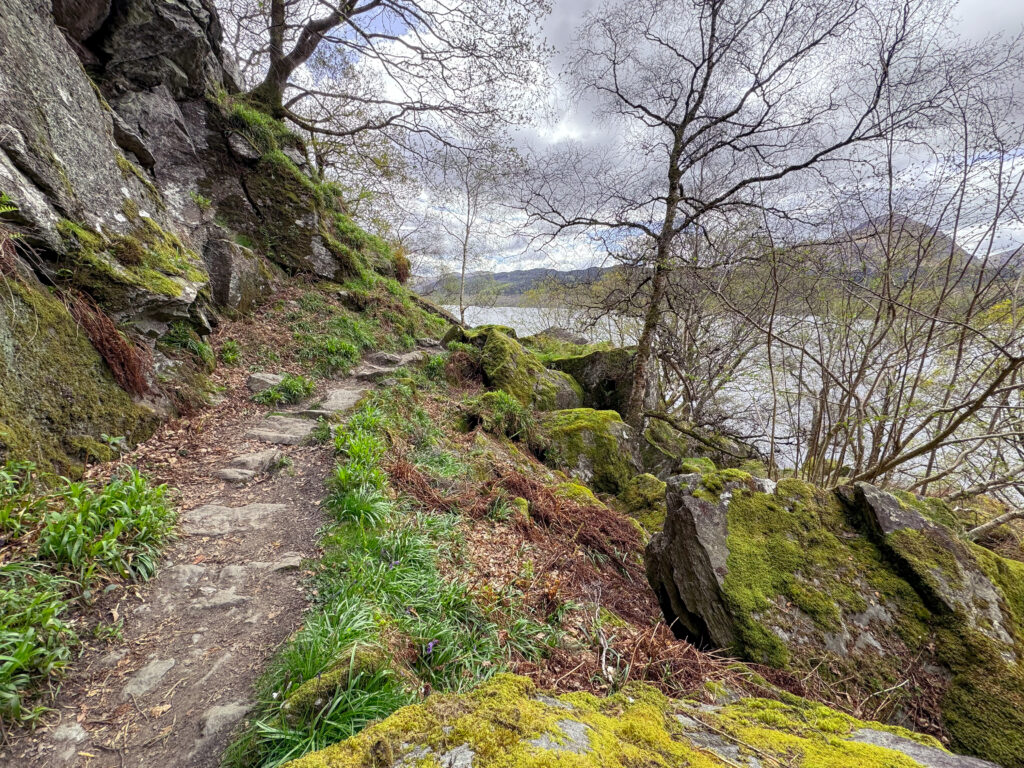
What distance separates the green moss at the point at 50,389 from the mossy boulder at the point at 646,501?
21.0ft

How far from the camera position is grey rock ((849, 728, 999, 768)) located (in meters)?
1.53

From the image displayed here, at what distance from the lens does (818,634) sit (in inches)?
109

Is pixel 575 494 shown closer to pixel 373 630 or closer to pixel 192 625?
pixel 373 630

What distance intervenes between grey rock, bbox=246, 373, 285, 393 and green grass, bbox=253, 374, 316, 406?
9cm

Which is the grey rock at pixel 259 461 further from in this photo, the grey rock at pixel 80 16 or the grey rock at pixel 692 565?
the grey rock at pixel 80 16

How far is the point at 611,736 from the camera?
1.38 meters

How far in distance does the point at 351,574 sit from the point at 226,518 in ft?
4.92

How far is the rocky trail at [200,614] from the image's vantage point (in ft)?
5.98

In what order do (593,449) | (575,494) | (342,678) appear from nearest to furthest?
(342,678), (575,494), (593,449)

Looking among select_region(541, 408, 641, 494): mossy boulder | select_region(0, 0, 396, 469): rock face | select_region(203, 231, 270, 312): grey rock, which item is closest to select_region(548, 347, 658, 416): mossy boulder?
select_region(541, 408, 641, 494): mossy boulder

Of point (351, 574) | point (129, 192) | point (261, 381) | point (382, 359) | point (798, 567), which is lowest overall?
point (351, 574)

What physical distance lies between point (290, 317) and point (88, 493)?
219 inches

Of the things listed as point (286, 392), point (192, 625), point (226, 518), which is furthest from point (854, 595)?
point (286, 392)

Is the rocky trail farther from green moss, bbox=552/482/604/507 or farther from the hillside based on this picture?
green moss, bbox=552/482/604/507
